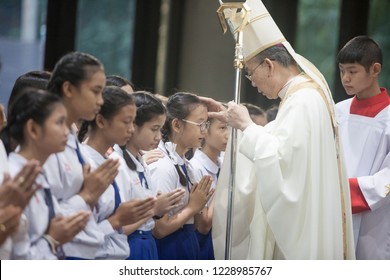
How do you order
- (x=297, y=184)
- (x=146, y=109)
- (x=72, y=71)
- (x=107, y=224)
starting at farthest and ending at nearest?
1. (x=297, y=184)
2. (x=146, y=109)
3. (x=107, y=224)
4. (x=72, y=71)

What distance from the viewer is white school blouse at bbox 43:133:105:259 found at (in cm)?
342

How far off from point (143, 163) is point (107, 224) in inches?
24.8

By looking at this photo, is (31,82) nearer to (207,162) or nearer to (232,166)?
(232,166)

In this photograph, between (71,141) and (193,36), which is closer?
(71,141)

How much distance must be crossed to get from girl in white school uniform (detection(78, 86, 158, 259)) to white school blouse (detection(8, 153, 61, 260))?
1.37ft

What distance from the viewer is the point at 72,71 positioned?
3.51m

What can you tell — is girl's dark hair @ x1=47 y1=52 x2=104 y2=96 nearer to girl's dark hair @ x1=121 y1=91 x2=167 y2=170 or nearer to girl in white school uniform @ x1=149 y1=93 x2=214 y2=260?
girl's dark hair @ x1=121 y1=91 x2=167 y2=170

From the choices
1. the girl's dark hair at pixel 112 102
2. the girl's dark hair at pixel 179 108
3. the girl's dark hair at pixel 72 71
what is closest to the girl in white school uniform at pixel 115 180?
the girl's dark hair at pixel 112 102

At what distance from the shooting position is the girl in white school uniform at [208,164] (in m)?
4.91

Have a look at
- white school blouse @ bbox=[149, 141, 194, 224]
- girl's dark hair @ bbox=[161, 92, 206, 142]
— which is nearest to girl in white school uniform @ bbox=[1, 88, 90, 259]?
white school blouse @ bbox=[149, 141, 194, 224]


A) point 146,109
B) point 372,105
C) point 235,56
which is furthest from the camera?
point 372,105

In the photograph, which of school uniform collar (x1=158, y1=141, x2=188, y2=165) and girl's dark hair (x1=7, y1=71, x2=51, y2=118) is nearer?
girl's dark hair (x1=7, y1=71, x2=51, y2=118)

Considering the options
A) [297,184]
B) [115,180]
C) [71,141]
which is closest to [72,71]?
[71,141]
